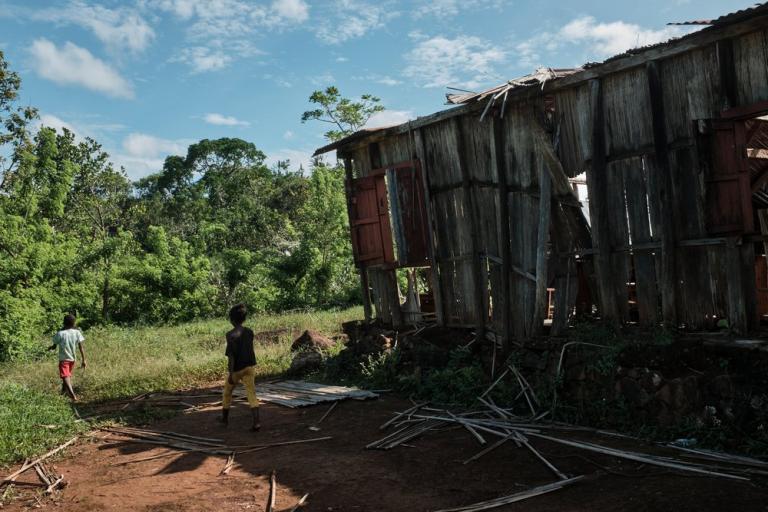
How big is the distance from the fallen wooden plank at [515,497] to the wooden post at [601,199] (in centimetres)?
311

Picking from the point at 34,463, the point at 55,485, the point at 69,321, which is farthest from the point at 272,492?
the point at 69,321

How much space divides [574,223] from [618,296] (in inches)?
45.0

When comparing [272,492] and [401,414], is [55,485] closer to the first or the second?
[272,492]

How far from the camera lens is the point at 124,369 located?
1404cm

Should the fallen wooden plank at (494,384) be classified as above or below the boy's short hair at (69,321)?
below

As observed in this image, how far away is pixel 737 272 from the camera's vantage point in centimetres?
678

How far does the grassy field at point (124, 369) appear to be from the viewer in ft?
28.5

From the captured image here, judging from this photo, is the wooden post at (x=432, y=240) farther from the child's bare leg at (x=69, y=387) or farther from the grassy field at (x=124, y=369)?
the child's bare leg at (x=69, y=387)

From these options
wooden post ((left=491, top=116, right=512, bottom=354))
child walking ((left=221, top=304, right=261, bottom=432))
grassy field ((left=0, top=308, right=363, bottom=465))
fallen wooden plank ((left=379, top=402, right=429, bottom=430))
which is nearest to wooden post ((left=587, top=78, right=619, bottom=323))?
wooden post ((left=491, top=116, right=512, bottom=354))

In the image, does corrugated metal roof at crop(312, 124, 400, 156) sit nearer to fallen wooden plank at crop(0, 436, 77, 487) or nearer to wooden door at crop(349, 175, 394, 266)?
wooden door at crop(349, 175, 394, 266)

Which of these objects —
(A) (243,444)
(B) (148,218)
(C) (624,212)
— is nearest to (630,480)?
(C) (624,212)

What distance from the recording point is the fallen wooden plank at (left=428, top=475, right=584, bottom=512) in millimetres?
5051

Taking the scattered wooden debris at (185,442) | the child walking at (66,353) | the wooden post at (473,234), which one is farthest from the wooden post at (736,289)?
the child walking at (66,353)

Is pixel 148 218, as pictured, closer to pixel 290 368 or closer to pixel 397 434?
pixel 290 368
